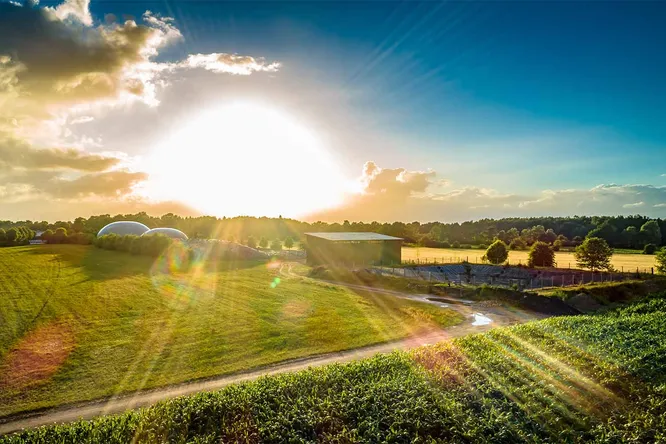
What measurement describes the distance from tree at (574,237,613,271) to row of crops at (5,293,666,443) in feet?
109

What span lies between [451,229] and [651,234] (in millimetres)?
46773

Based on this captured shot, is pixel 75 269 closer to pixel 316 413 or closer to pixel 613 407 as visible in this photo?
pixel 316 413

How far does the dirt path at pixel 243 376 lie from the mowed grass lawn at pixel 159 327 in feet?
1.82

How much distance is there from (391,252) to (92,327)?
3938 centimetres

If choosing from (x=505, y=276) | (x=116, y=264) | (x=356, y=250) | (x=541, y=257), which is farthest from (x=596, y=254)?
(x=116, y=264)

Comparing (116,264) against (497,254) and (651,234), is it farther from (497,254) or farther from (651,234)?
(651,234)

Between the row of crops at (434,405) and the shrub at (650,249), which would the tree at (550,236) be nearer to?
the shrub at (650,249)

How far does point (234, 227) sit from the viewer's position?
4796 inches

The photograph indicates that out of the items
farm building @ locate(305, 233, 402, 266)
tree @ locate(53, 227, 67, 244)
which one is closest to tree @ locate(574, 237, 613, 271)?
farm building @ locate(305, 233, 402, 266)

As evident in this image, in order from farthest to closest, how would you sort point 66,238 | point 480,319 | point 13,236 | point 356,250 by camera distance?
point 66,238
point 13,236
point 356,250
point 480,319

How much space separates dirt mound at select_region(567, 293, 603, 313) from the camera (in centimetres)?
2812

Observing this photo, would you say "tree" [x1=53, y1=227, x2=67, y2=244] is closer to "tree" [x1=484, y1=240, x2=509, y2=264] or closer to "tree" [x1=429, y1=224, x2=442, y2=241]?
"tree" [x1=484, y1=240, x2=509, y2=264]

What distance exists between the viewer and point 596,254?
41156mm

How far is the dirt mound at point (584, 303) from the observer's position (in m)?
28.1
